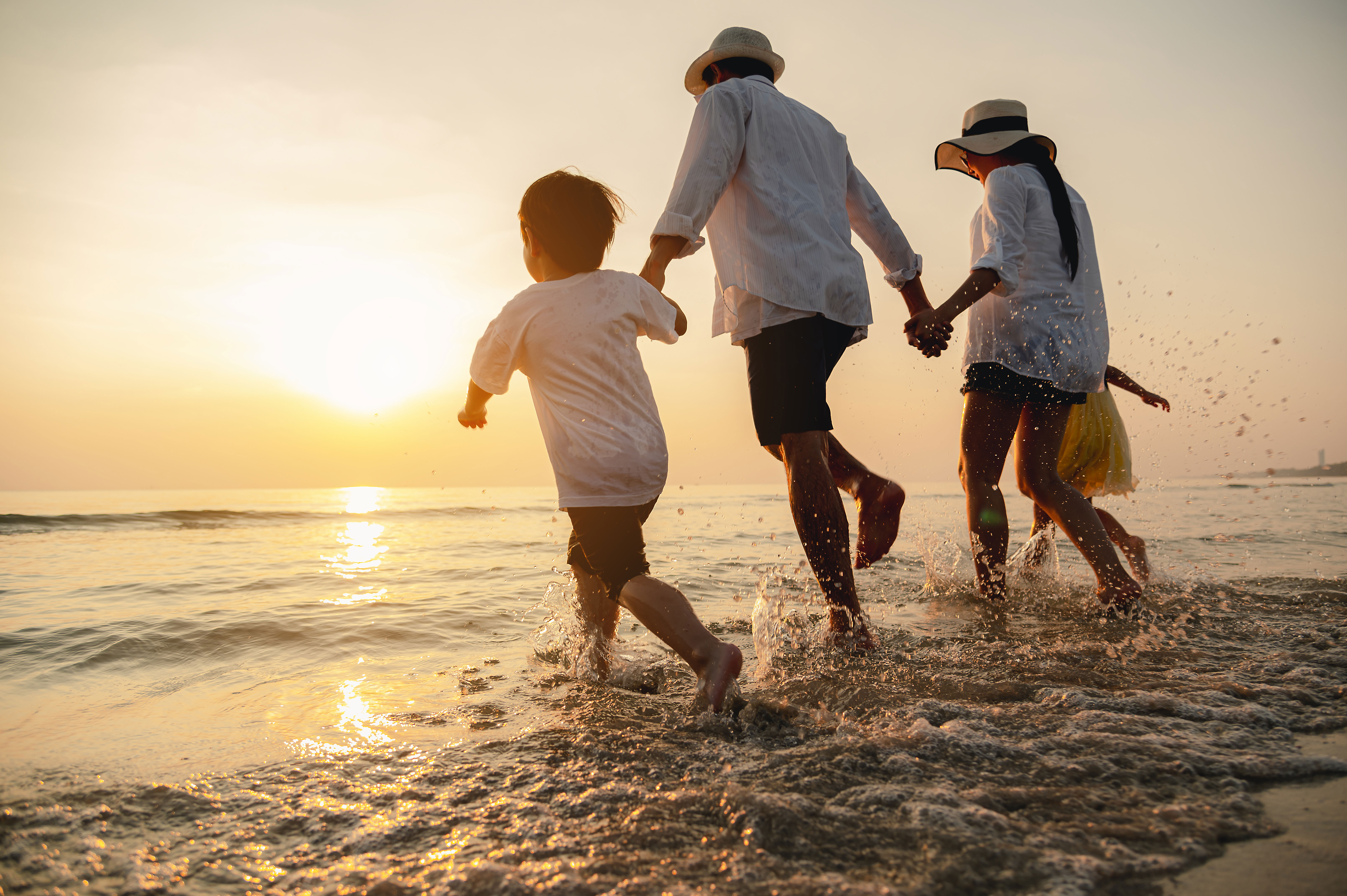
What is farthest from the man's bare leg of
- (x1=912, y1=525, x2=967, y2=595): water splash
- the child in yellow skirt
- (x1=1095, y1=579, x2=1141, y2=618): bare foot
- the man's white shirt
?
the child in yellow skirt

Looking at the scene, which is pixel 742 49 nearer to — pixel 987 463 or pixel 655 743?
pixel 987 463

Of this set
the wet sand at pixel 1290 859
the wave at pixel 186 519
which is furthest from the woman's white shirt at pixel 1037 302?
the wave at pixel 186 519

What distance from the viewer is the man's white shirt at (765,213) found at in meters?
2.46

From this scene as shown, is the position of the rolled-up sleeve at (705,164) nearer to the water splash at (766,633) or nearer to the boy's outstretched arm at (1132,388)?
the water splash at (766,633)

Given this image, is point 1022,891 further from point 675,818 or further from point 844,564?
point 844,564

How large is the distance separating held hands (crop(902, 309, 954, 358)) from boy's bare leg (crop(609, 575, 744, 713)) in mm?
1536

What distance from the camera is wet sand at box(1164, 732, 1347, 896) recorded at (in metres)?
0.93

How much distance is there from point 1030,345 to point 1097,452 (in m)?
1.14

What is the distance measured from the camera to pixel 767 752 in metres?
1.51

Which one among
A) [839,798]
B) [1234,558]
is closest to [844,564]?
[839,798]

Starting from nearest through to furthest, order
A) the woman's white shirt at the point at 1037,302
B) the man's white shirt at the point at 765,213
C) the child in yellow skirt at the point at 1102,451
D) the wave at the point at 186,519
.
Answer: the man's white shirt at the point at 765,213
the woman's white shirt at the point at 1037,302
the child in yellow skirt at the point at 1102,451
the wave at the point at 186,519

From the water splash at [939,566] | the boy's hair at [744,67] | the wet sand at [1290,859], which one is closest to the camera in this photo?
the wet sand at [1290,859]

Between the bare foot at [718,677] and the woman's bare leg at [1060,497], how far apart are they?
75.3 inches

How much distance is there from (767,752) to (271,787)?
1.07 meters
